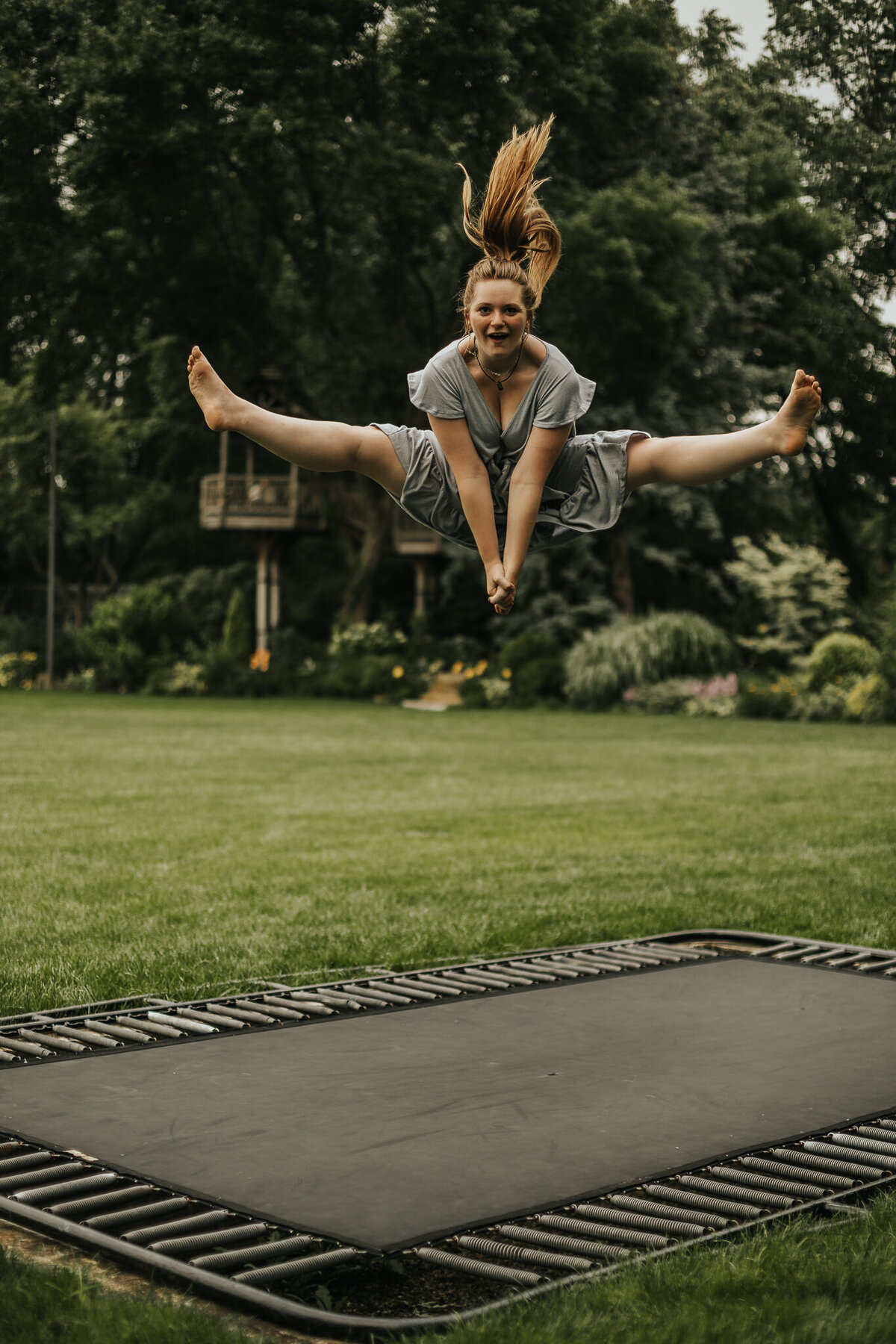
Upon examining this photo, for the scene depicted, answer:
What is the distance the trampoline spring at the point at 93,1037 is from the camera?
4.08 m

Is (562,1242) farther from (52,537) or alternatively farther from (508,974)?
(52,537)

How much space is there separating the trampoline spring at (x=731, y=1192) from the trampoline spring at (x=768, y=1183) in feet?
0.05

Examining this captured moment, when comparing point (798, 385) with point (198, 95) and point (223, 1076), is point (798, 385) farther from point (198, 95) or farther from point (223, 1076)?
point (198, 95)

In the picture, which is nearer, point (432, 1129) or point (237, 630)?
point (432, 1129)

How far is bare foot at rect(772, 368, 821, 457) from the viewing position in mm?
4059

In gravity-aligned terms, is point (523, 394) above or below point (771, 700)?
above

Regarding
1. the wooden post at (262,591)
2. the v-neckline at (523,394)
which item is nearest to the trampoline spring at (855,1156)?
the v-neckline at (523,394)

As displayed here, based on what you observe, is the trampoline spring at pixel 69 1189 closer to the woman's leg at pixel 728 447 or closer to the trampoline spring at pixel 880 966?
the woman's leg at pixel 728 447

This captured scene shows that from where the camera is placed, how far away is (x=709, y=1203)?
2859mm

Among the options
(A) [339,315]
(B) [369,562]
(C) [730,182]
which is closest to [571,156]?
(C) [730,182]

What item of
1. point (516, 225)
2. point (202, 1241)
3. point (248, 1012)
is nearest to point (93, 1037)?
point (248, 1012)

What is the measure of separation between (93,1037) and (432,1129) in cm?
134

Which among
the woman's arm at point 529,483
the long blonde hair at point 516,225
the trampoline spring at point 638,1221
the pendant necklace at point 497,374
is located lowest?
the trampoline spring at point 638,1221

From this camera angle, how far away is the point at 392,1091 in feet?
11.7
